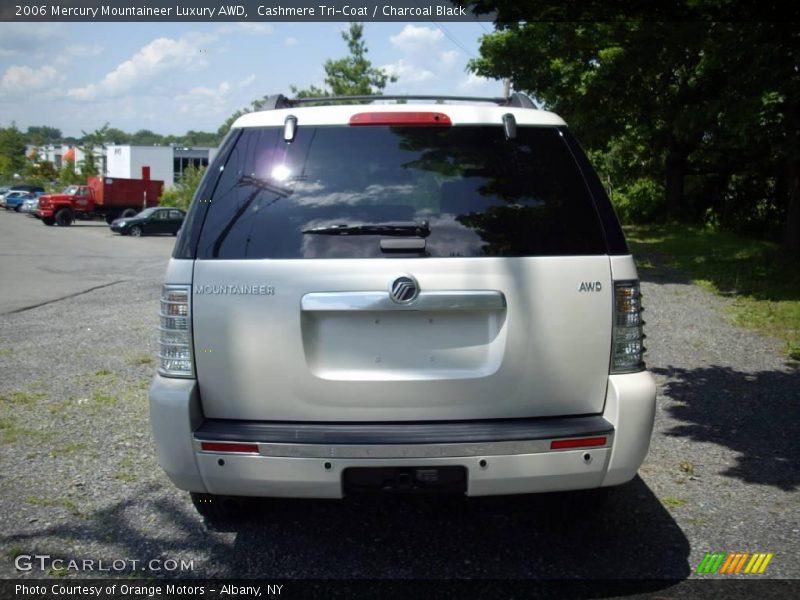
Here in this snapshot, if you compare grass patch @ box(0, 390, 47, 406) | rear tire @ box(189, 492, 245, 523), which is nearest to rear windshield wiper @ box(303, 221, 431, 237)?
rear tire @ box(189, 492, 245, 523)

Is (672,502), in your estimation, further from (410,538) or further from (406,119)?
(406,119)

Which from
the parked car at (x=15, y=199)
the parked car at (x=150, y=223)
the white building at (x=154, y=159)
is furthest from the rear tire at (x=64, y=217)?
the white building at (x=154, y=159)

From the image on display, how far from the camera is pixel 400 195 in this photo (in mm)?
3182

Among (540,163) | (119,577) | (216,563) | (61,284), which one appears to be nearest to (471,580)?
(216,563)

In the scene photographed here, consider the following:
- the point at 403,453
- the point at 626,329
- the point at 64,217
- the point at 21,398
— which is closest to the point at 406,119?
the point at 626,329

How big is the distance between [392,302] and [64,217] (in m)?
42.3

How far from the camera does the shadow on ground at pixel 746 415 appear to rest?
4.91 m

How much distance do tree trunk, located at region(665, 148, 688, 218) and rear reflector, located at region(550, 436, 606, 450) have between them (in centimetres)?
2826

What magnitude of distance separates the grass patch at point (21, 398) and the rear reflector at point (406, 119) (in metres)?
4.32

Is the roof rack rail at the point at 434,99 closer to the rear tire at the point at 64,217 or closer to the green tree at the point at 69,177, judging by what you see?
the rear tire at the point at 64,217

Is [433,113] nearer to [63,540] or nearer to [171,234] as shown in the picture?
[63,540]

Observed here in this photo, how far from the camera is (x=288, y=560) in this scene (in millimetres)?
3557

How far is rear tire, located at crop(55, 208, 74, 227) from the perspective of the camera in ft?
133

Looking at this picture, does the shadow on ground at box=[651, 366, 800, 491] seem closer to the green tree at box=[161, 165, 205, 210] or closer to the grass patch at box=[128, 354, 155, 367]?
the grass patch at box=[128, 354, 155, 367]
